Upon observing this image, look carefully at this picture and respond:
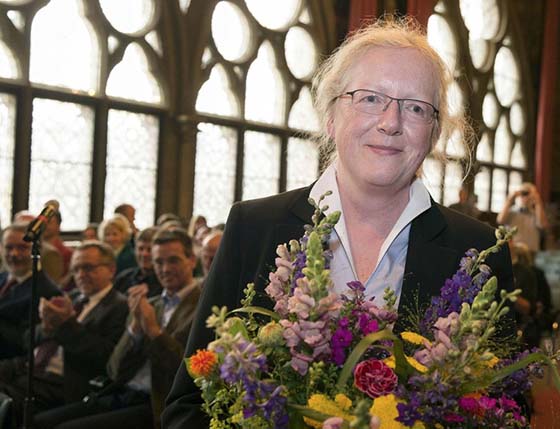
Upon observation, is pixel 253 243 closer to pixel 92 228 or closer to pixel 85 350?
pixel 85 350

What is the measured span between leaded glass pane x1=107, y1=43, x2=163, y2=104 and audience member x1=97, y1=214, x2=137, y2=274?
3219mm

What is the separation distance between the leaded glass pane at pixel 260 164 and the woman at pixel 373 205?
965 centimetres

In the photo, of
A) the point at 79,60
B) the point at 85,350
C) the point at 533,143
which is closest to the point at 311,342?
the point at 85,350

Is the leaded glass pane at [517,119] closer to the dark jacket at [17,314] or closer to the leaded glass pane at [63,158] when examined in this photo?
the leaded glass pane at [63,158]

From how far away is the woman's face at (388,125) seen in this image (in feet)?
5.28

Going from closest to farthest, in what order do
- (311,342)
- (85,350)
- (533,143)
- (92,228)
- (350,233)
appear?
(311,342) < (350,233) < (85,350) < (92,228) < (533,143)

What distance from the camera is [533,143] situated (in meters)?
18.1

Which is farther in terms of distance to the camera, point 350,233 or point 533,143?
point 533,143

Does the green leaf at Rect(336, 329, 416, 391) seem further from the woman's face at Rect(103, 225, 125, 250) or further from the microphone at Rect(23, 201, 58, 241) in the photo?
the woman's face at Rect(103, 225, 125, 250)

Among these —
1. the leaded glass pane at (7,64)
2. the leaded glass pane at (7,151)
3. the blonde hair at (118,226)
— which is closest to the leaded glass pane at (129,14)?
the leaded glass pane at (7,64)

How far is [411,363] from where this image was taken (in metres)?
1.07

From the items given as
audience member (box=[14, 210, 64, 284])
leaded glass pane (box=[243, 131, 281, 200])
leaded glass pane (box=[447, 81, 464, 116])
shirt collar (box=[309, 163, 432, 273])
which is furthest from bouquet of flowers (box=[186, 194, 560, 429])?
leaded glass pane (box=[243, 131, 281, 200])

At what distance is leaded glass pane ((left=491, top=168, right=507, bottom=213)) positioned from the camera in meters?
17.2

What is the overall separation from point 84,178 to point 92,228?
2.24 meters
